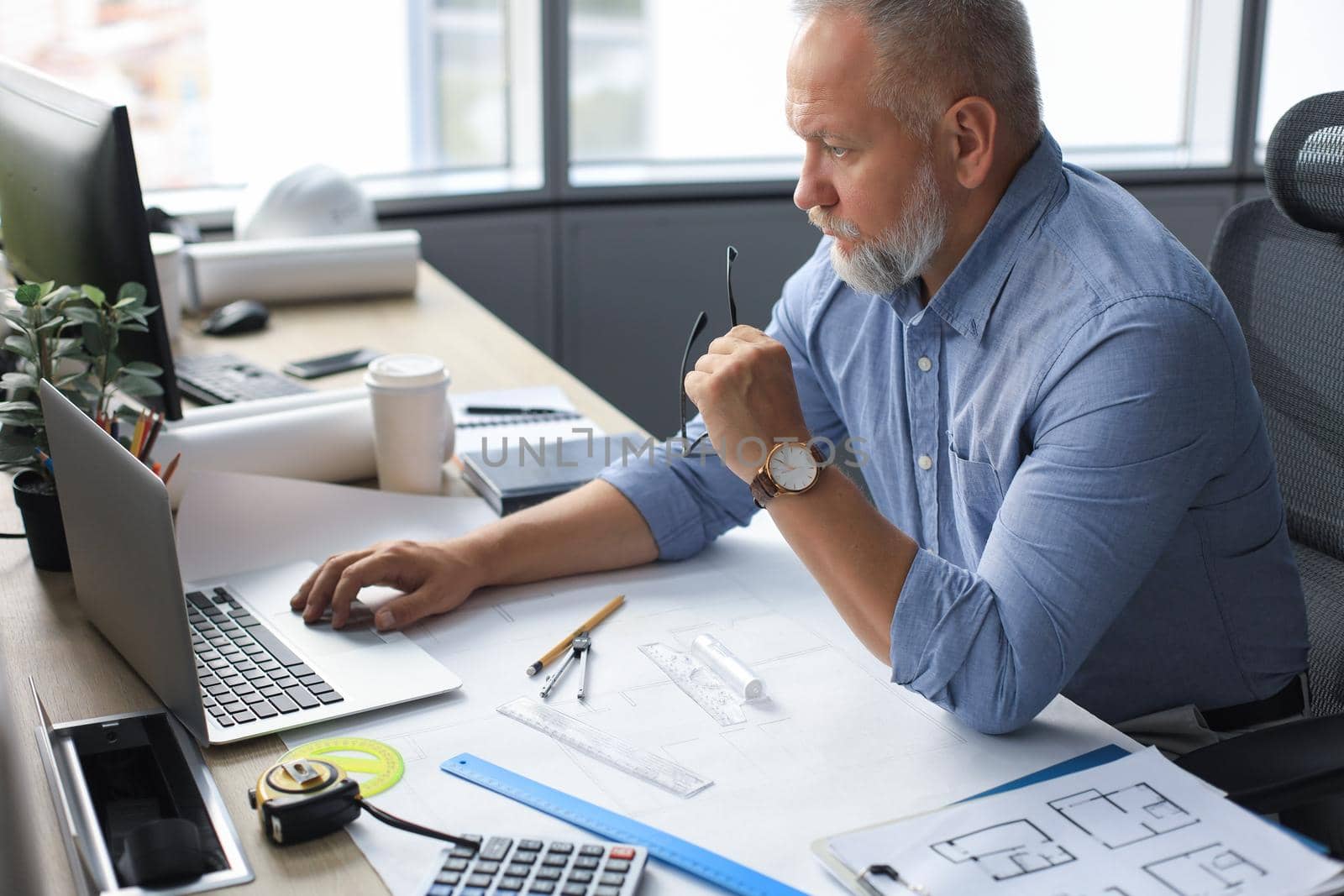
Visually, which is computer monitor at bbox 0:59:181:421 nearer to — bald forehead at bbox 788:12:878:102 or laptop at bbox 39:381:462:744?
laptop at bbox 39:381:462:744

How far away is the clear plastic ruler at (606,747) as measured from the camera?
3.13ft

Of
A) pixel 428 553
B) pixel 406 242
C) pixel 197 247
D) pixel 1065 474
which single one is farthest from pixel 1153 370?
pixel 197 247

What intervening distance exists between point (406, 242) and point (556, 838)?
5.20 ft

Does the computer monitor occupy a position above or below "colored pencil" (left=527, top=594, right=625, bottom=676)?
above

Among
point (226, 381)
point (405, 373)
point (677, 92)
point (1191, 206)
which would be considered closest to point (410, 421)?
point (405, 373)

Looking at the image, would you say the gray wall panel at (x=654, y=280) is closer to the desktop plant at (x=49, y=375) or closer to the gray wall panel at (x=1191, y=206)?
the gray wall panel at (x=1191, y=206)

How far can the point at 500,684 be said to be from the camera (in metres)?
1.10

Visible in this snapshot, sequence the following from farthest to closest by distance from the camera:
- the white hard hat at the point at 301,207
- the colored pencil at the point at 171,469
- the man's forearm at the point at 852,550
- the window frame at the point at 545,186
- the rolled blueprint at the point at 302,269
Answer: the window frame at the point at 545,186
the white hard hat at the point at 301,207
the rolled blueprint at the point at 302,269
the colored pencil at the point at 171,469
the man's forearm at the point at 852,550

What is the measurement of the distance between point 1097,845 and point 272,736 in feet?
1.99

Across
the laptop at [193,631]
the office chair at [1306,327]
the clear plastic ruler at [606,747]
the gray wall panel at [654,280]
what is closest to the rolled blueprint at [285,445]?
the laptop at [193,631]

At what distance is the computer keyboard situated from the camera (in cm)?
178

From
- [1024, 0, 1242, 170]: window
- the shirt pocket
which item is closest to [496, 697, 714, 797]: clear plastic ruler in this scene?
the shirt pocket

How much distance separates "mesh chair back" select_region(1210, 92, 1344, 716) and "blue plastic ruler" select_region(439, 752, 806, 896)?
818 millimetres

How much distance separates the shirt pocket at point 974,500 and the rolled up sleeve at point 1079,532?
14 cm
